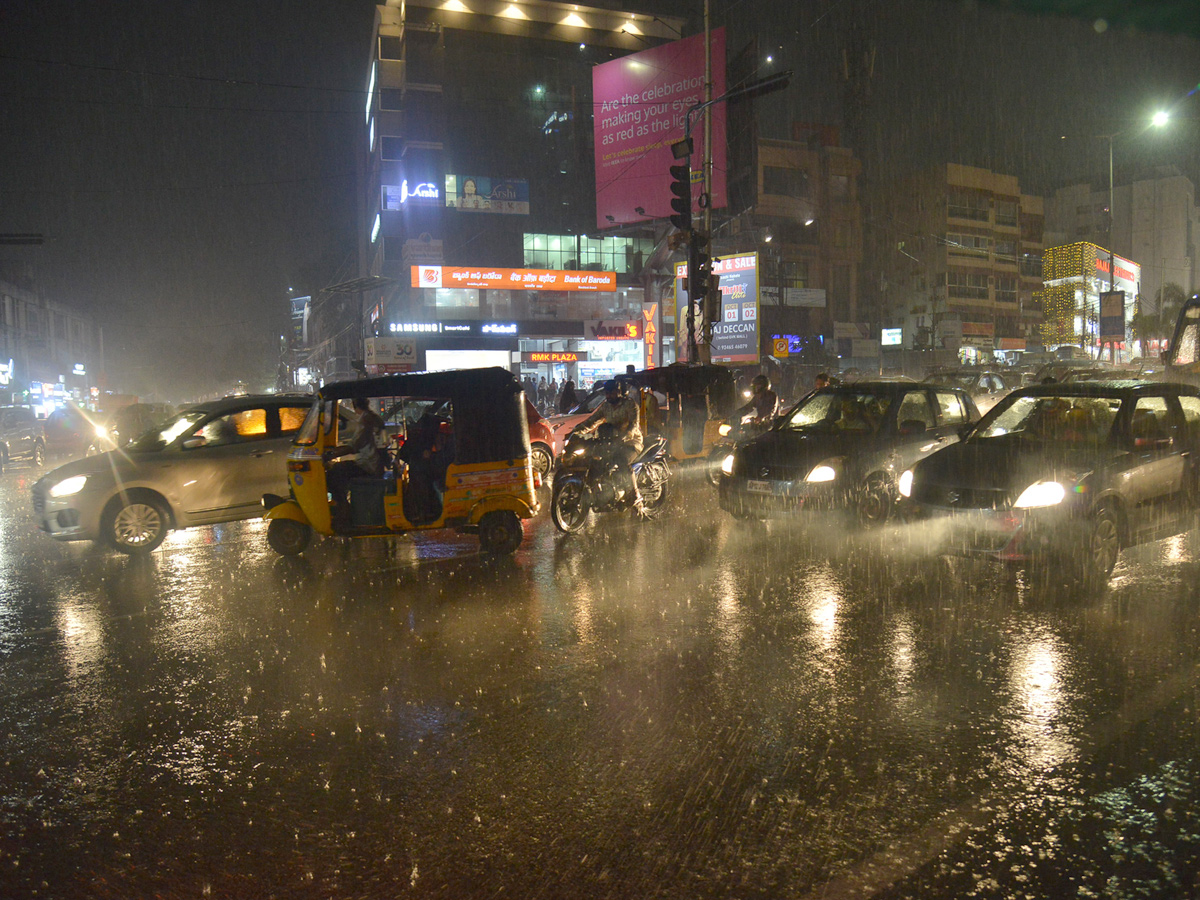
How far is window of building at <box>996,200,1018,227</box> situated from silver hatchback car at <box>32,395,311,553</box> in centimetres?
7184

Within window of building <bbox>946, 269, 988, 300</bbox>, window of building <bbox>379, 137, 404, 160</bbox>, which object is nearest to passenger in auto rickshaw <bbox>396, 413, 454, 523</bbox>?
window of building <bbox>379, 137, 404, 160</bbox>

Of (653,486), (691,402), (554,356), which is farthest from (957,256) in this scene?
(653,486)

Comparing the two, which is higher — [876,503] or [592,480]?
[592,480]

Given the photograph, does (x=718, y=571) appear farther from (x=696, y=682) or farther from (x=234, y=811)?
(x=234, y=811)

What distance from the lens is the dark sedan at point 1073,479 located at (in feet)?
22.0

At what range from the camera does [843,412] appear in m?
10.7

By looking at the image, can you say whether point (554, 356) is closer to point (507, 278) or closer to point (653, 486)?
point (507, 278)

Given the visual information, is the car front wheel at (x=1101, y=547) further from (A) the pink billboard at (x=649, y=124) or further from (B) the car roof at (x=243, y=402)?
(A) the pink billboard at (x=649, y=124)

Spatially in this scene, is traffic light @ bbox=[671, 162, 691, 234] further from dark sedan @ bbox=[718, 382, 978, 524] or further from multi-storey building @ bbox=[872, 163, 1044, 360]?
multi-storey building @ bbox=[872, 163, 1044, 360]

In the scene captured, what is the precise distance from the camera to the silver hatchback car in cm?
927

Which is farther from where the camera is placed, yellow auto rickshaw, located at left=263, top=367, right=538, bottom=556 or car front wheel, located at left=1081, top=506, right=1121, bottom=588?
yellow auto rickshaw, located at left=263, top=367, right=538, bottom=556

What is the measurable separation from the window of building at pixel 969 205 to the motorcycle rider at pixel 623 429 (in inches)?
2549

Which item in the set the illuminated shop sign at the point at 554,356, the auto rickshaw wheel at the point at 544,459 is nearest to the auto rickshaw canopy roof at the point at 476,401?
the auto rickshaw wheel at the point at 544,459

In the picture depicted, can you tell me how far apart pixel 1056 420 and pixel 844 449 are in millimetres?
2288
